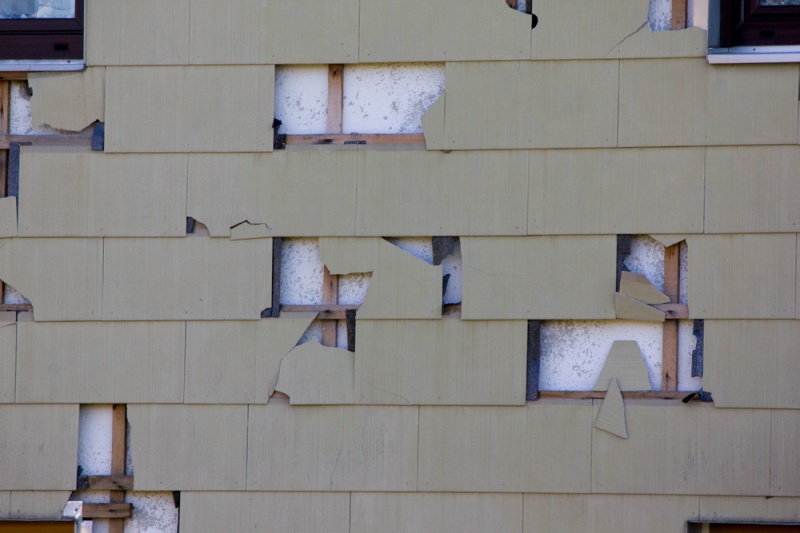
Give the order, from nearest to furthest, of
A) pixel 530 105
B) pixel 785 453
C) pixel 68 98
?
1. pixel 785 453
2. pixel 530 105
3. pixel 68 98

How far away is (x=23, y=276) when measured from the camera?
3.73 meters

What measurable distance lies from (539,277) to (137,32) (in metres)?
2.11

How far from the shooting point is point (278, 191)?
3699 millimetres

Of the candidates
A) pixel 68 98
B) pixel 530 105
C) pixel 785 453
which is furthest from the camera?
pixel 68 98

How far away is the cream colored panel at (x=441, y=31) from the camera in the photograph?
365 centimetres

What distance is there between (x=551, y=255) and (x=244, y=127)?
1.48 m

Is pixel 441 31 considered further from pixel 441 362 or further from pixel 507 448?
pixel 507 448

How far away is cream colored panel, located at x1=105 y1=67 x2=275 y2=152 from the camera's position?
371cm

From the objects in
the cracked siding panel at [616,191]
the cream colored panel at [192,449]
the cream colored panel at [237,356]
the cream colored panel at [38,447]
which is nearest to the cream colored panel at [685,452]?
the cracked siding panel at [616,191]

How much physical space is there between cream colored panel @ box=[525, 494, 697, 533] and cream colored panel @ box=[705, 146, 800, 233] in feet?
3.94

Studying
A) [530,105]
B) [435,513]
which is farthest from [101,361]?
[530,105]

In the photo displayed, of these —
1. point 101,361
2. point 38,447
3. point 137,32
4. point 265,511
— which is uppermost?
point 137,32

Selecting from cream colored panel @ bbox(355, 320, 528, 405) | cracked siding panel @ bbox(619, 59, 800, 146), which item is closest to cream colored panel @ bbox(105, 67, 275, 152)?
cream colored panel @ bbox(355, 320, 528, 405)

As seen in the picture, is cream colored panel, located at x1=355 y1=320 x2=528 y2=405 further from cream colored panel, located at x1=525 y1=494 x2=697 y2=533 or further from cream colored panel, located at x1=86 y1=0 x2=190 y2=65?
cream colored panel, located at x1=86 y1=0 x2=190 y2=65
